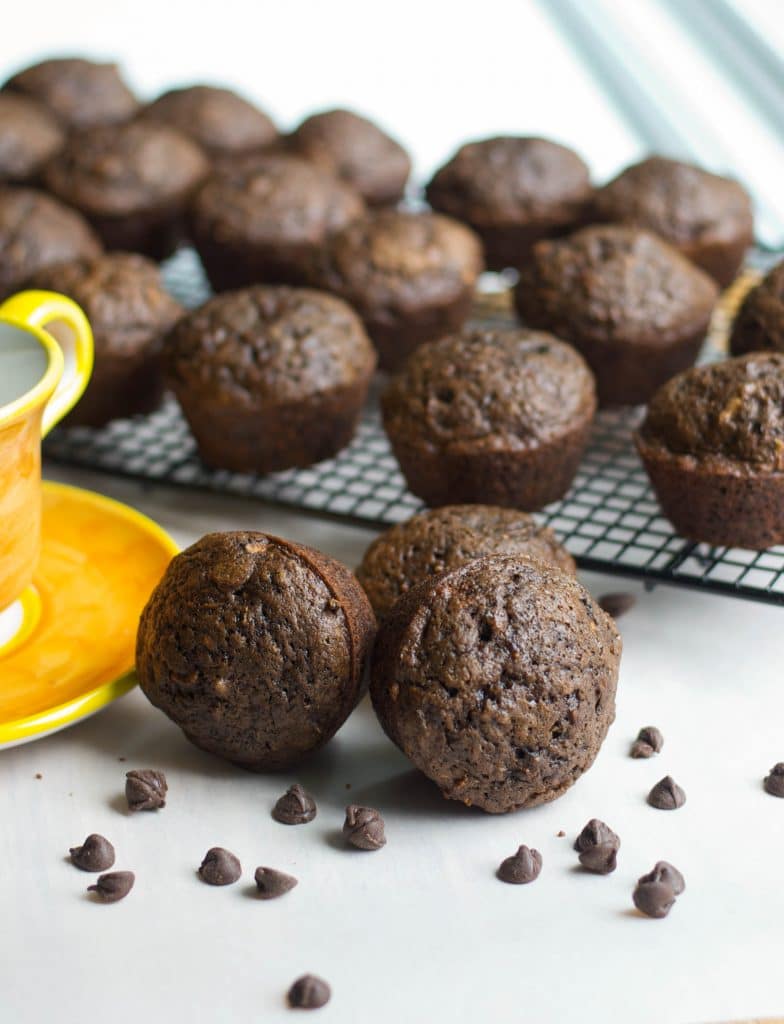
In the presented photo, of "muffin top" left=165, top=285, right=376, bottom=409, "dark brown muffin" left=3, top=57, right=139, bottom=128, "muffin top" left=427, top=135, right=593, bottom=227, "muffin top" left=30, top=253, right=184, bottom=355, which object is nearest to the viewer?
"muffin top" left=165, top=285, right=376, bottom=409

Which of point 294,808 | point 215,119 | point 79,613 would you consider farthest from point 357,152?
point 294,808

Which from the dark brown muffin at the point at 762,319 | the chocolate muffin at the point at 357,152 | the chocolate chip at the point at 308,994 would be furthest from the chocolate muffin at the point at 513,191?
the chocolate chip at the point at 308,994

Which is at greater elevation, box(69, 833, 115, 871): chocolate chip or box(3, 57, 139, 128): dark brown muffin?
box(69, 833, 115, 871): chocolate chip

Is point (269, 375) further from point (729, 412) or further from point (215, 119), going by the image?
point (215, 119)

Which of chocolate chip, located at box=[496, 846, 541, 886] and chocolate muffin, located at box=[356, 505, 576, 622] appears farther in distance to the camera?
chocolate muffin, located at box=[356, 505, 576, 622]

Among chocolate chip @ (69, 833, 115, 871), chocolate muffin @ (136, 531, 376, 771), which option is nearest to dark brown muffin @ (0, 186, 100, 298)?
chocolate muffin @ (136, 531, 376, 771)

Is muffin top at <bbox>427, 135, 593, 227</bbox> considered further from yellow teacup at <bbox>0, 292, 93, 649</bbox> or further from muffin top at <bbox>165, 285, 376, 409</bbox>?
yellow teacup at <bbox>0, 292, 93, 649</bbox>

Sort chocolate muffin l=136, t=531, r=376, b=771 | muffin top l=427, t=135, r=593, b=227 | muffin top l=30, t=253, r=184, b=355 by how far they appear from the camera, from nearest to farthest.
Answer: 1. chocolate muffin l=136, t=531, r=376, b=771
2. muffin top l=30, t=253, r=184, b=355
3. muffin top l=427, t=135, r=593, b=227
